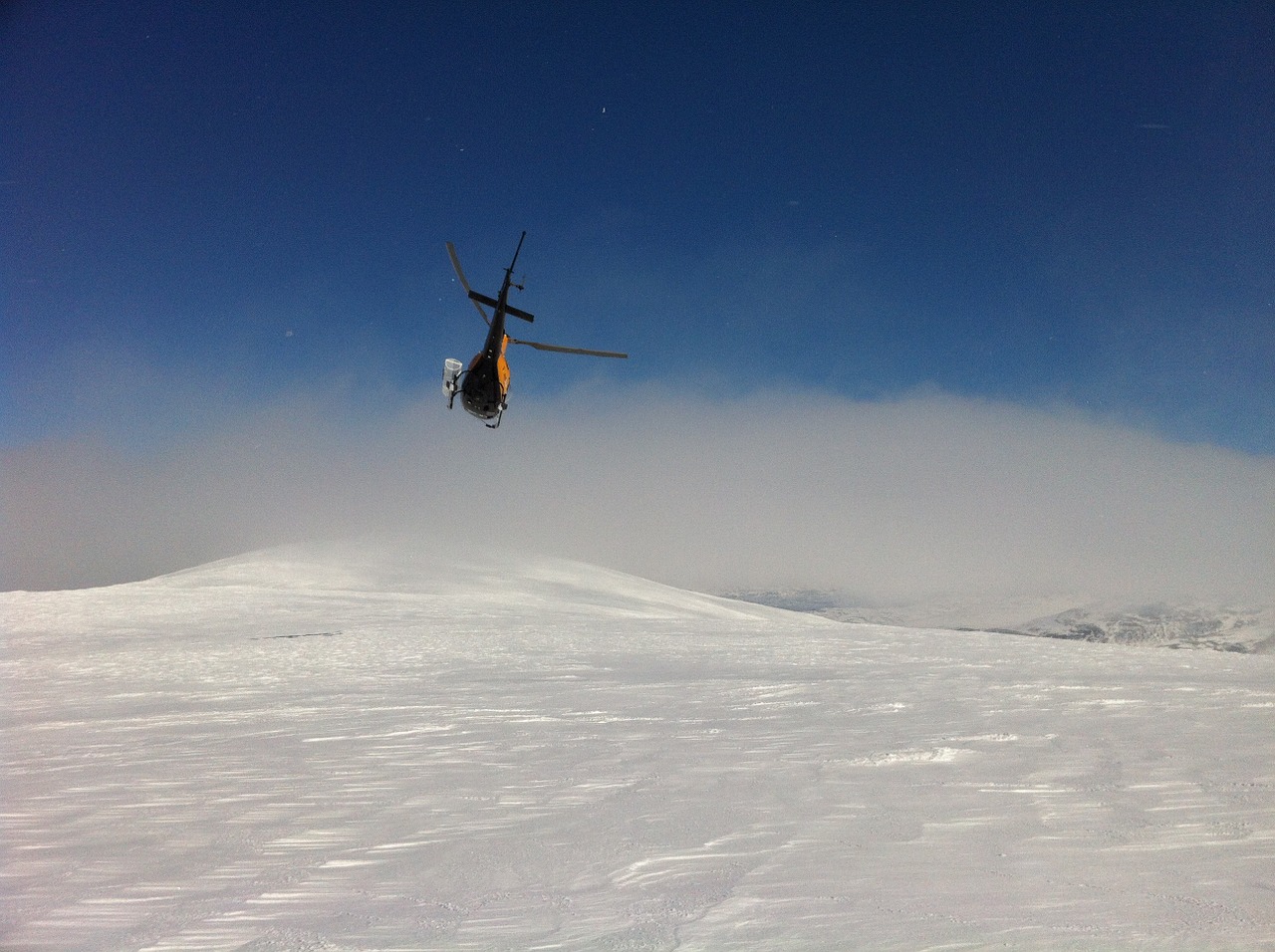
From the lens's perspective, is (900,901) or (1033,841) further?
(1033,841)

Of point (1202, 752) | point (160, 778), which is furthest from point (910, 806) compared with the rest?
point (160, 778)

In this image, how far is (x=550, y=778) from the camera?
6.71 meters

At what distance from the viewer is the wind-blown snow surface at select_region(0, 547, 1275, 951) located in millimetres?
3955

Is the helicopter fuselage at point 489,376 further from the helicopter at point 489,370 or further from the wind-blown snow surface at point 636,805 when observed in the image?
the wind-blown snow surface at point 636,805

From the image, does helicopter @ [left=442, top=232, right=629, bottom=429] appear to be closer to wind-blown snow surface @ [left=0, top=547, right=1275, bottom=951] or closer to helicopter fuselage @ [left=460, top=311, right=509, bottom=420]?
helicopter fuselage @ [left=460, top=311, right=509, bottom=420]

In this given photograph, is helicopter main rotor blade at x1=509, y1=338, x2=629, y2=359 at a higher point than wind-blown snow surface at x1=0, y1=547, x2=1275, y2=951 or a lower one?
higher

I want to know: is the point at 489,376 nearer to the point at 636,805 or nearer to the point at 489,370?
the point at 489,370

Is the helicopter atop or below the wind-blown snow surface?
atop

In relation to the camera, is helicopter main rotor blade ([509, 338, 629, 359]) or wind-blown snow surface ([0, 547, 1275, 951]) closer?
wind-blown snow surface ([0, 547, 1275, 951])

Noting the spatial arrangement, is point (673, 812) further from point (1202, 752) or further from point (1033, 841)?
point (1202, 752)

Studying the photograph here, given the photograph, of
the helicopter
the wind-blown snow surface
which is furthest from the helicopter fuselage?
the wind-blown snow surface

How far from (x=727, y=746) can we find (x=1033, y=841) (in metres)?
3.36

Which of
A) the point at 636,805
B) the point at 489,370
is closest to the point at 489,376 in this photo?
the point at 489,370

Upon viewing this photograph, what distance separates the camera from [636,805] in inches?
233
